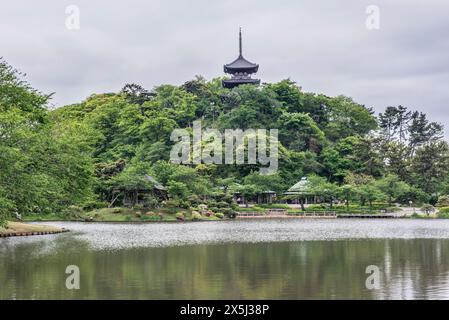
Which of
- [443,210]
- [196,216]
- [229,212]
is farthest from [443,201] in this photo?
[196,216]

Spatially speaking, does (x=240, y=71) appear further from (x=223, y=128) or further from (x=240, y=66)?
(x=223, y=128)

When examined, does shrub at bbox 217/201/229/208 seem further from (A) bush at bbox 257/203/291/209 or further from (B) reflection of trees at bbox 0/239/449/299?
(B) reflection of trees at bbox 0/239/449/299

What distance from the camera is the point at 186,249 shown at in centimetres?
2275

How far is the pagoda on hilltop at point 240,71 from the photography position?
3027 inches

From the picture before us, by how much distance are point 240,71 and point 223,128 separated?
57.4 feet

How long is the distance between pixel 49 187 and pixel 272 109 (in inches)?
1727

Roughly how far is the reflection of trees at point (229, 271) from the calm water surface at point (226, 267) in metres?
0.02

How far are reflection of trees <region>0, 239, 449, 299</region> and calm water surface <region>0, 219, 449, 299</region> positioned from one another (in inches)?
0.8

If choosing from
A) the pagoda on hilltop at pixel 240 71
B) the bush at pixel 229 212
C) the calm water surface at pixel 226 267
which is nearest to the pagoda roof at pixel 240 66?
the pagoda on hilltop at pixel 240 71

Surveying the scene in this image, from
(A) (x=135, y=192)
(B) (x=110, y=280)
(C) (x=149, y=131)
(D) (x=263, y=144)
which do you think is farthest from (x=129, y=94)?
(B) (x=110, y=280)

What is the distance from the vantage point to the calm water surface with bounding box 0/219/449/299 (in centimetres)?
1334

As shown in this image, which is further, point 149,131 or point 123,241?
point 149,131

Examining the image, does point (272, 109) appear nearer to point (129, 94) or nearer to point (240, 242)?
point (129, 94)

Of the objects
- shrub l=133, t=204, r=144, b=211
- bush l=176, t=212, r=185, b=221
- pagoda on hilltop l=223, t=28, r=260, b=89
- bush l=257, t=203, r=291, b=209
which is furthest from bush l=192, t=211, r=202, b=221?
pagoda on hilltop l=223, t=28, r=260, b=89
